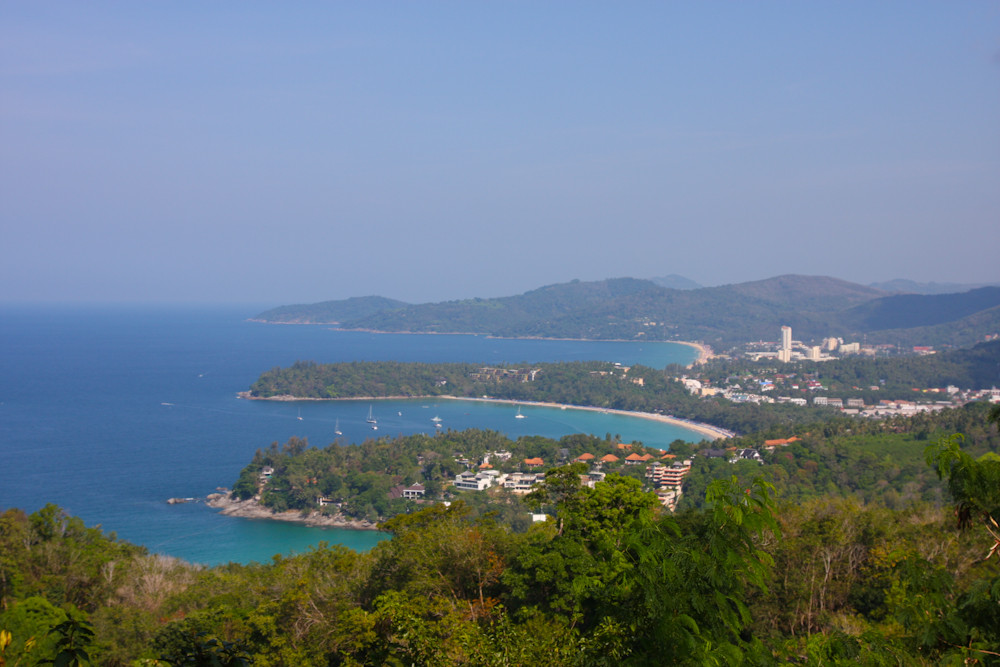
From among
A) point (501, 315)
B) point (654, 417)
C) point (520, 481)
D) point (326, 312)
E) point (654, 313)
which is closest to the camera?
point (520, 481)

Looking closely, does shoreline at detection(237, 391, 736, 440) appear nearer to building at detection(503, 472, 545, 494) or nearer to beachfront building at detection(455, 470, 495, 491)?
building at detection(503, 472, 545, 494)

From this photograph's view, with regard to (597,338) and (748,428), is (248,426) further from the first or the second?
(597,338)

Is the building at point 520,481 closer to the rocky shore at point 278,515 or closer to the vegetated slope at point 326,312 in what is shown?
the rocky shore at point 278,515

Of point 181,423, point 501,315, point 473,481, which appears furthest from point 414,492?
point 501,315

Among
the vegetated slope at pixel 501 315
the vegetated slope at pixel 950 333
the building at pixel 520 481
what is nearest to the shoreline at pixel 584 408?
the building at pixel 520 481

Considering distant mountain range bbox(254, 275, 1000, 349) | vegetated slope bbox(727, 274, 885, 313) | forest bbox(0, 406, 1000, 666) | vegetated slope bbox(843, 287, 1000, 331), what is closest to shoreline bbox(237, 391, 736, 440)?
forest bbox(0, 406, 1000, 666)

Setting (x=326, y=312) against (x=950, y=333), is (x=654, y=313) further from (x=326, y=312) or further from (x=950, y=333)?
(x=326, y=312)

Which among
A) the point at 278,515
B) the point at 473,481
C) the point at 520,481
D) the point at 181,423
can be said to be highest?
the point at 181,423
